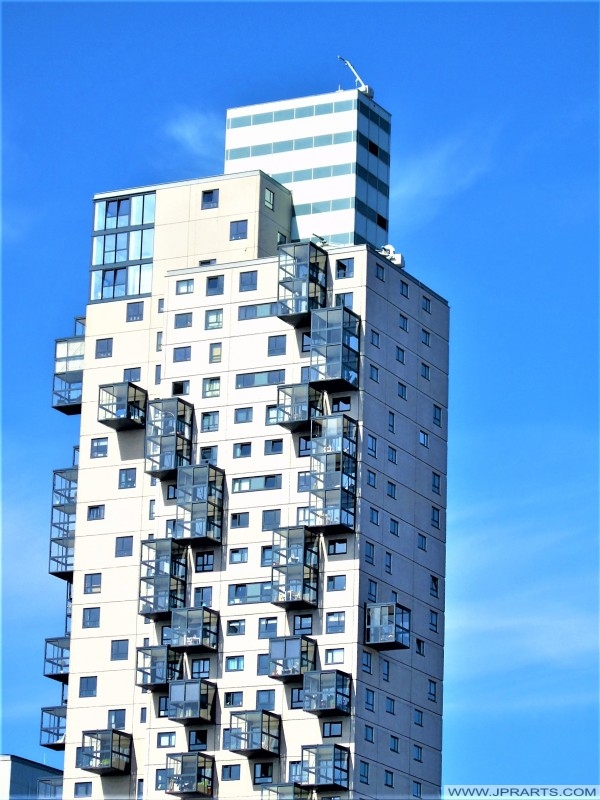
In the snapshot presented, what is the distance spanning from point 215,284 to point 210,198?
557 centimetres

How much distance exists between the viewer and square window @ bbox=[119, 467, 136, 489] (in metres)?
133

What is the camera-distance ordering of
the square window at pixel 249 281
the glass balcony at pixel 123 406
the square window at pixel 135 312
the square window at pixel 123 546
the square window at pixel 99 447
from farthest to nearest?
the square window at pixel 135 312
the square window at pixel 99 447
the glass balcony at pixel 123 406
the square window at pixel 123 546
the square window at pixel 249 281

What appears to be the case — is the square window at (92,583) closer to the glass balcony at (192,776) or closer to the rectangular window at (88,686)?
the rectangular window at (88,686)

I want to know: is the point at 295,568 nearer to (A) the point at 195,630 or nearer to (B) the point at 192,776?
(A) the point at 195,630

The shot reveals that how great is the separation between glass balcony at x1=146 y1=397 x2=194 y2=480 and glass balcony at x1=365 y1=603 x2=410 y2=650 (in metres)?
13.8

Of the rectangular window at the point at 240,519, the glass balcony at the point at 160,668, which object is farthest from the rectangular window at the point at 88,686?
the rectangular window at the point at 240,519

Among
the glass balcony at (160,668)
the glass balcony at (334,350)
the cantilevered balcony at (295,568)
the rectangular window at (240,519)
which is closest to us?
the cantilevered balcony at (295,568)

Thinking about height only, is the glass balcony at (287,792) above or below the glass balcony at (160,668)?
below

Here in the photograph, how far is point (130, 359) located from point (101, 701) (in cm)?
1952

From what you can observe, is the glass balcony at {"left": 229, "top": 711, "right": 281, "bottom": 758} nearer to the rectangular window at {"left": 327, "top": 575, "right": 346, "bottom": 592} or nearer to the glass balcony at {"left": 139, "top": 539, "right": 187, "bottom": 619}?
the rectangular window at {"left": 327, "top": 575, "right": 346, "bottom": 592}

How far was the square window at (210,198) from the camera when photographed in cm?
13400

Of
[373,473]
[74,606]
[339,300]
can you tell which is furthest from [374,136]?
[74,606]

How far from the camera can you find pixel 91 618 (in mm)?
132000

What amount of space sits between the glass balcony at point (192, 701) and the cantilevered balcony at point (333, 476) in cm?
1022
